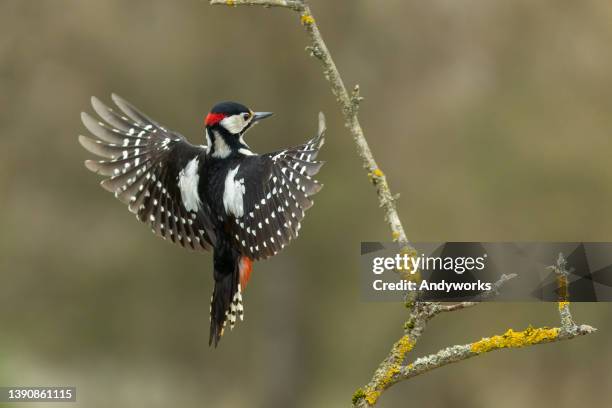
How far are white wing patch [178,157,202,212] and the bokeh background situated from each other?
5.41 meters

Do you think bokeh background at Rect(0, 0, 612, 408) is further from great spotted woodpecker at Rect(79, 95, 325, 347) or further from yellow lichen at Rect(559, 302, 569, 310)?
yellow lichen at Rect(559, 302, 569, 310)

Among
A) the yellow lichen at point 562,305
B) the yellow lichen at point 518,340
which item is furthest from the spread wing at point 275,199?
the yellow lichen at point 562,305

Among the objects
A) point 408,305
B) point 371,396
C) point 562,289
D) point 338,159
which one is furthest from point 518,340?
point 338,159

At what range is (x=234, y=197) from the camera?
13.5 feet

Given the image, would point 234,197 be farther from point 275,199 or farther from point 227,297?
point 227,297

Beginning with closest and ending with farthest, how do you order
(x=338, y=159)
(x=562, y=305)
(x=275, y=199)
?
(x=562, y=305) → (x=275, y=199) → (x=338, y=159)

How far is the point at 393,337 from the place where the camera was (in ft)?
34.9

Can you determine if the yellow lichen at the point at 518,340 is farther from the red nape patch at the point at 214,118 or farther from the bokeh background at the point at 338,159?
the bokeh background at the point at 338,159

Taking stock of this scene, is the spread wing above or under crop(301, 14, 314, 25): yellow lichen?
under

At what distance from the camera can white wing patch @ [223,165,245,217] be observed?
4090 millimetres

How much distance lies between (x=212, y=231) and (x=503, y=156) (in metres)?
6.09

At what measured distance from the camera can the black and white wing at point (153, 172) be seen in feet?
14.1

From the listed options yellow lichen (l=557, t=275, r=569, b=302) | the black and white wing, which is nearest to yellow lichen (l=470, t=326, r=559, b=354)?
yellow lichen (l=557, t=275, r=569, b=302)

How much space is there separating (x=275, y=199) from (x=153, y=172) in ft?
2.44
